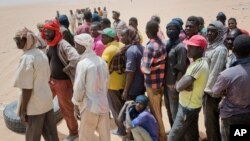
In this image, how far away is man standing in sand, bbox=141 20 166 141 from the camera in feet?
16.2

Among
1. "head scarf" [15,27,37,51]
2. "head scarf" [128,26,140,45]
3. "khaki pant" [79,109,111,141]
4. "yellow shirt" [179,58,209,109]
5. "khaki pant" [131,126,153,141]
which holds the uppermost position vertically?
"head scarf" [15,27,37,51]

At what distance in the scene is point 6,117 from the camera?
6551 mm

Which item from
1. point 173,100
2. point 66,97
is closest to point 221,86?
point 173,100

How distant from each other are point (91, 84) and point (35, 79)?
0.77m

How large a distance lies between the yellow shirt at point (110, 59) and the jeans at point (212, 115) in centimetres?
150

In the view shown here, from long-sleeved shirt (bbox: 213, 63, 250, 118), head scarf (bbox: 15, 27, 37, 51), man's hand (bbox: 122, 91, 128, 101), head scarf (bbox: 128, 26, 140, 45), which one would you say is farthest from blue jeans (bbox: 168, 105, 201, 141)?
head scarf (bbox: 15, 27, 37, 51)

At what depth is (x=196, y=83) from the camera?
4.32 m

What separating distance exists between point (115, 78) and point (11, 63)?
8677 millimetres

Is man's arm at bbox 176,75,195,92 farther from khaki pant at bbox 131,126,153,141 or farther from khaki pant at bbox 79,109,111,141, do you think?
khaki pant at bbox 79,109,111,141

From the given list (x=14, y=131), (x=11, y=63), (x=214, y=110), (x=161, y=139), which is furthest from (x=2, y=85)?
(x=214, y=110)

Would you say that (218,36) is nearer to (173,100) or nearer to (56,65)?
(173,100)

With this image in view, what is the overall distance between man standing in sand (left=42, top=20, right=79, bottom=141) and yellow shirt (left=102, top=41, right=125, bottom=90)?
497mm

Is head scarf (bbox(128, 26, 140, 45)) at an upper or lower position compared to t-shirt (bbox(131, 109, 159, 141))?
upper

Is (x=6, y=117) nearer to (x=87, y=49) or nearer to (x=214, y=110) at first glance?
(x=87, y=49)
